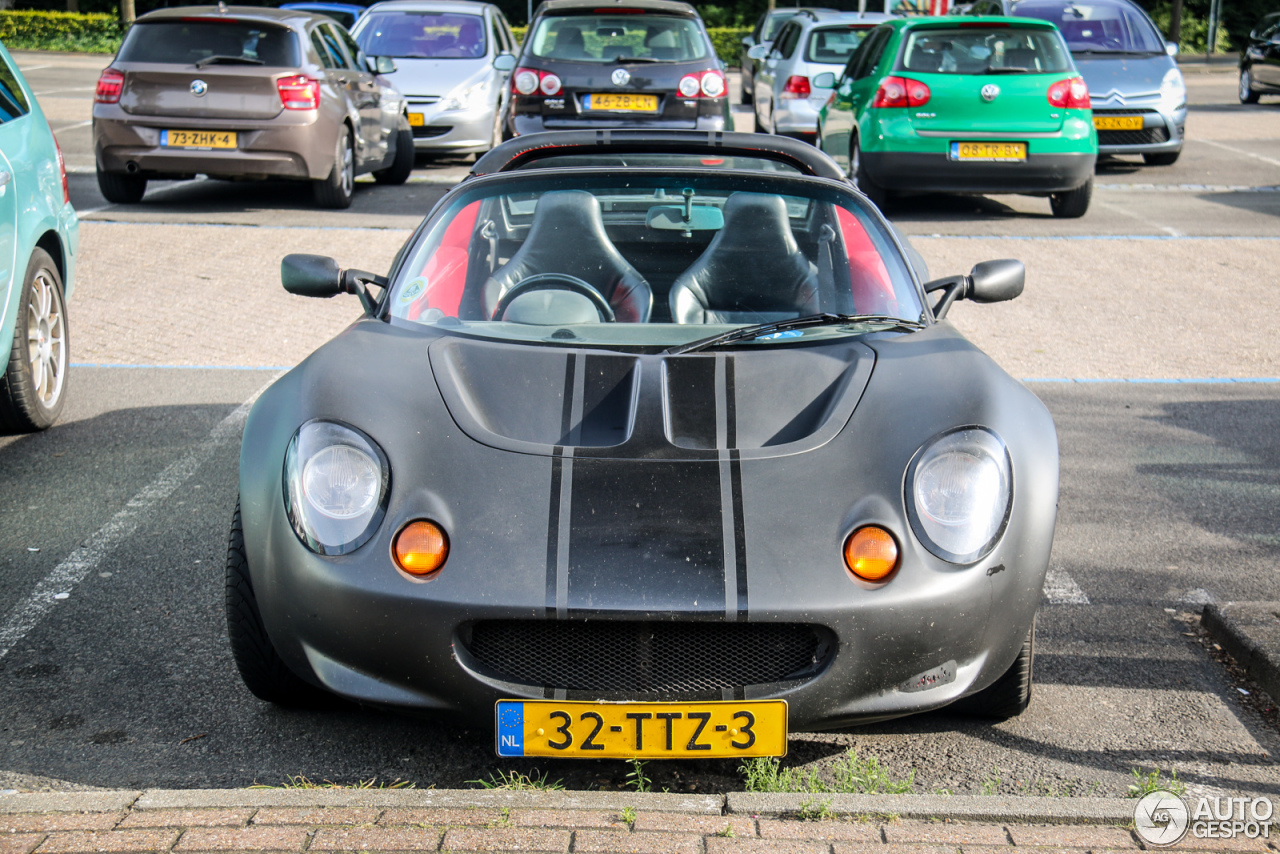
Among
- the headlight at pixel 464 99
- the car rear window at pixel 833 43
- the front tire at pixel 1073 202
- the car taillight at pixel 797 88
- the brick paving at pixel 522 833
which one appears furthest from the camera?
the car rear window at pixel 833 43

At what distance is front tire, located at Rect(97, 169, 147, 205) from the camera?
36.3ft

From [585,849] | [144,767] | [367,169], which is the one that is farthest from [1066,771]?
[367,169]

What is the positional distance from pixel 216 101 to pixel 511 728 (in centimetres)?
899

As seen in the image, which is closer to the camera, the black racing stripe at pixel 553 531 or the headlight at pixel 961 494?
the black racing stripe at pixel 553 531

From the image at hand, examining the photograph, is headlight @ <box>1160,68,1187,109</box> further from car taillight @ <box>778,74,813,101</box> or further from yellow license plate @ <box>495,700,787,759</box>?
yellow license plate @ <box>495,700,787,759</box>

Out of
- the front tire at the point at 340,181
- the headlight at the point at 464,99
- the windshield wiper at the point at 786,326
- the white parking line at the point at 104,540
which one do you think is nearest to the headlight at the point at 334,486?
Result: the windshield wiper at the point at 786,326

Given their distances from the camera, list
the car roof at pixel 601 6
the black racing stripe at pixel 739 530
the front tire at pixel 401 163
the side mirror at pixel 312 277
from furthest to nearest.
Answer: the front tire at pixel 401 163 → the car roof at pixel 601 6 → the side mirror at pixel 312 277 → the black racing stripe at pixel 739 530

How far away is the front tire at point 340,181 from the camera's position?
444 inches

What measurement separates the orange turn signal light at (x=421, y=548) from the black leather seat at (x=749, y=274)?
1.37m

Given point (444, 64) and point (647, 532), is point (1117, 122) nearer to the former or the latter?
point (444, 64)

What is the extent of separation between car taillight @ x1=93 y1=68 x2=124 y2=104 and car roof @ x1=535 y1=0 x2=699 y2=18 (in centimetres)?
348

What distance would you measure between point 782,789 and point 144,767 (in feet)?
4.80

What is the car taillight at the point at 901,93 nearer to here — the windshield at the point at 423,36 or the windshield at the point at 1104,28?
the windshield at the point at 1104,28

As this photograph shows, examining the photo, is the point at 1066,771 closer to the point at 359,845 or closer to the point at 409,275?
the point at 359,845
